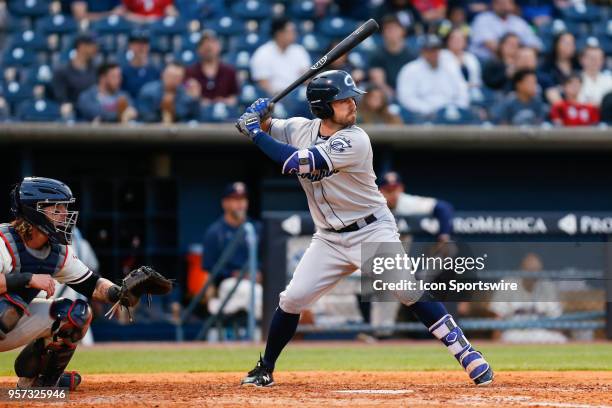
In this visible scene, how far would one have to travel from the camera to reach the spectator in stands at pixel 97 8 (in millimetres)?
13000

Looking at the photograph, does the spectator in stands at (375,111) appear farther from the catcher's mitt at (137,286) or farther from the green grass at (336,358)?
the catcher's mitt at (137,286)

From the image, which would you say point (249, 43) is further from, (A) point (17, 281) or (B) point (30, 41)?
(A) point (17, 281)

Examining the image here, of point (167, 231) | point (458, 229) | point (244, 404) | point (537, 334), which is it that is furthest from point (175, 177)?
point (244, 404)

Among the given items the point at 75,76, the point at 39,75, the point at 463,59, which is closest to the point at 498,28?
the point at 463,59

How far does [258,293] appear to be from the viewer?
1082cm

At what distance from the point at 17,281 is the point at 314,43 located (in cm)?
770

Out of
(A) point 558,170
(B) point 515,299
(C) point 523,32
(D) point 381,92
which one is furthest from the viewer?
(C) point 523,32

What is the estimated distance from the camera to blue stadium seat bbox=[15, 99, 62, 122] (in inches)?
440

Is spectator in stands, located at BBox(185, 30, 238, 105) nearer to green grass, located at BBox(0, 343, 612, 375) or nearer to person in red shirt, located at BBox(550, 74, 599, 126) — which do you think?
green grass, located at BBox(0, 343, 612, 375)

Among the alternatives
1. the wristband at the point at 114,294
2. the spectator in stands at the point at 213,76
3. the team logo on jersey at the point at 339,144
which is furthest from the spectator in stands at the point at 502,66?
the wristband at the point at 114,294

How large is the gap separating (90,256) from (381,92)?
10.4 ft

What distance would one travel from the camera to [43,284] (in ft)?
18.4

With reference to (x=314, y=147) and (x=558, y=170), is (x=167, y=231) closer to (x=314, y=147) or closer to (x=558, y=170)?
(x=558, y=170)

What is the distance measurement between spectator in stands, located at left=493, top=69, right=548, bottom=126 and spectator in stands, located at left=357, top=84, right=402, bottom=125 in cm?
112
